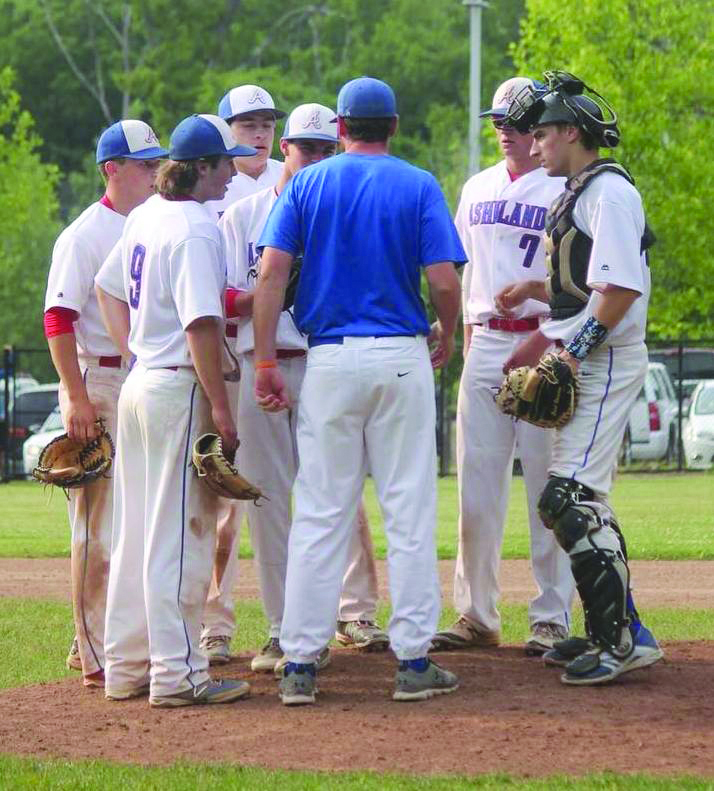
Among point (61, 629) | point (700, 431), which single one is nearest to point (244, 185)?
point (61, 629)

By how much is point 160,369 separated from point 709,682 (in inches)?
108

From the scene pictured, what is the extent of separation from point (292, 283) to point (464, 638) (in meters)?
2.13

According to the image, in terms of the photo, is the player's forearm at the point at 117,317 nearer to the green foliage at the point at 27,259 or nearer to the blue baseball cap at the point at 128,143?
the blue baseball cap at the point at 128,143

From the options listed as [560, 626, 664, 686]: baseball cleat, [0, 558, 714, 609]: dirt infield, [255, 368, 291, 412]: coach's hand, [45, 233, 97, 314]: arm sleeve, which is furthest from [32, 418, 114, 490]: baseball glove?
[0, 558, 714, 609]: dirt infield

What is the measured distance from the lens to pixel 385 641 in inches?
325

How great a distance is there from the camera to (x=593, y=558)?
6863mm

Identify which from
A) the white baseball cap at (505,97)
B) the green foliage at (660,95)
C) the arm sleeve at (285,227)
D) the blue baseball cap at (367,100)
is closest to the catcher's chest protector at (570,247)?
the blue baseball cap at (367,100)

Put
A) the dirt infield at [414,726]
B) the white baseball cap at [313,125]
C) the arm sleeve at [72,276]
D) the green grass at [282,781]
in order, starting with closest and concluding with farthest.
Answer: the green grass at [282,781], the dirt infield at [414,726], the arm sleeve at [72,276], the white baseball cap at [313,125]

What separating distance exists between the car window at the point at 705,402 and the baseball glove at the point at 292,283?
65.3 feet

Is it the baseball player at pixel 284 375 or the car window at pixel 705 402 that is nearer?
the baseball player at pixel 284 375

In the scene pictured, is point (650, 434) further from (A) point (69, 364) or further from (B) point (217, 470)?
(B) point (217, 470)

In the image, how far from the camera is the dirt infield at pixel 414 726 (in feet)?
18.9

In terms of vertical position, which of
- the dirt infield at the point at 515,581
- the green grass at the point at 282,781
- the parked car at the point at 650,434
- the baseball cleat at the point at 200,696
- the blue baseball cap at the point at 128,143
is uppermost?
the blue baseball cap at the point at 128,143

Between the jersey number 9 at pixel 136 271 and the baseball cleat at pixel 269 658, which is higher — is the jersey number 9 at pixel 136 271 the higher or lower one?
the higher one
